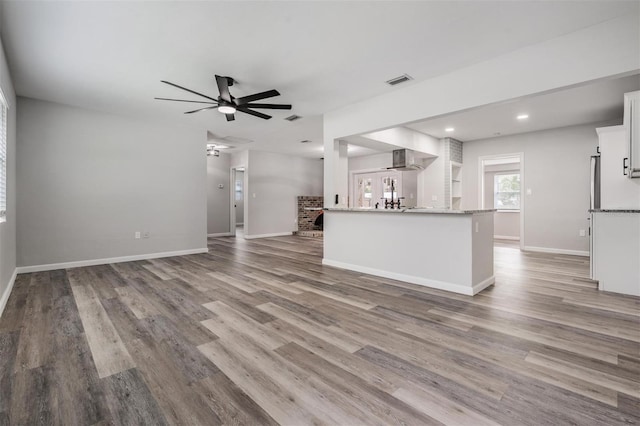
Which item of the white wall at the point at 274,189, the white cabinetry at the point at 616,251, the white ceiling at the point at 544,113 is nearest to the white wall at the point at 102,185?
the white wall at the point at 274,189

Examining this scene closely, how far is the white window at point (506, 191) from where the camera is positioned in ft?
29.4

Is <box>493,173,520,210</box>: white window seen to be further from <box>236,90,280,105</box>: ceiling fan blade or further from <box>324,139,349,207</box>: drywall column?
<box>236,90,280,105</box>: ceiling fan blade

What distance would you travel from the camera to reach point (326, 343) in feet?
7.23

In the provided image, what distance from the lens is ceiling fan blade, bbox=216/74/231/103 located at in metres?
3.44

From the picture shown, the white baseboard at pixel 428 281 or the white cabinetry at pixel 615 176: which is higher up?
the white cabinetry at pixel 615 176

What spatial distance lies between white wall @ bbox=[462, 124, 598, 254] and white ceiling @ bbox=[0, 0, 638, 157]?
14.8 feet

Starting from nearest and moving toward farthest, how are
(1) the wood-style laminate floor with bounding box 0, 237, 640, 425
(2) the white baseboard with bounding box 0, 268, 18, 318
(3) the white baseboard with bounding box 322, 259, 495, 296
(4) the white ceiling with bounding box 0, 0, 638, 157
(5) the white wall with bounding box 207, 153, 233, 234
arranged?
(1) the wood-style laminate floor with bounding box 0, 237, 640, 425
(4) the white ceiling with bounding box 0, 0, 638, 157
(2) the white baseboard with bounding box 0, 268, 18, 318
(3) the white baseboard with bounding box 322, 259, 495, 296
(5) the white wall with bounding box 207, 153, 233, 234

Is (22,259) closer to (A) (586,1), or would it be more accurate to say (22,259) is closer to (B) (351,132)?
(B) (351,132)

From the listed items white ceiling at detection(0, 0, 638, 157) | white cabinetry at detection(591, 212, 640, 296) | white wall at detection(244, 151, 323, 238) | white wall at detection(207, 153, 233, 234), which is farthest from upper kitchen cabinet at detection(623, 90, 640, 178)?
white wall at detection(207, 153, 233, 234)

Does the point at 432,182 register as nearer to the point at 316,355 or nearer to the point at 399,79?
the point at 399,79

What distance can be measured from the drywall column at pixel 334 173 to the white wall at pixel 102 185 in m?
2.95

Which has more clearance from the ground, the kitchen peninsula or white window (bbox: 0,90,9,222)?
white window (bbox: 0,90,9,222)

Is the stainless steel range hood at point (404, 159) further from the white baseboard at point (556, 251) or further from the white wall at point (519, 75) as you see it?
the white baseboard at point (556, 251)

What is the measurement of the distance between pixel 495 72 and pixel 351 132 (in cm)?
206
